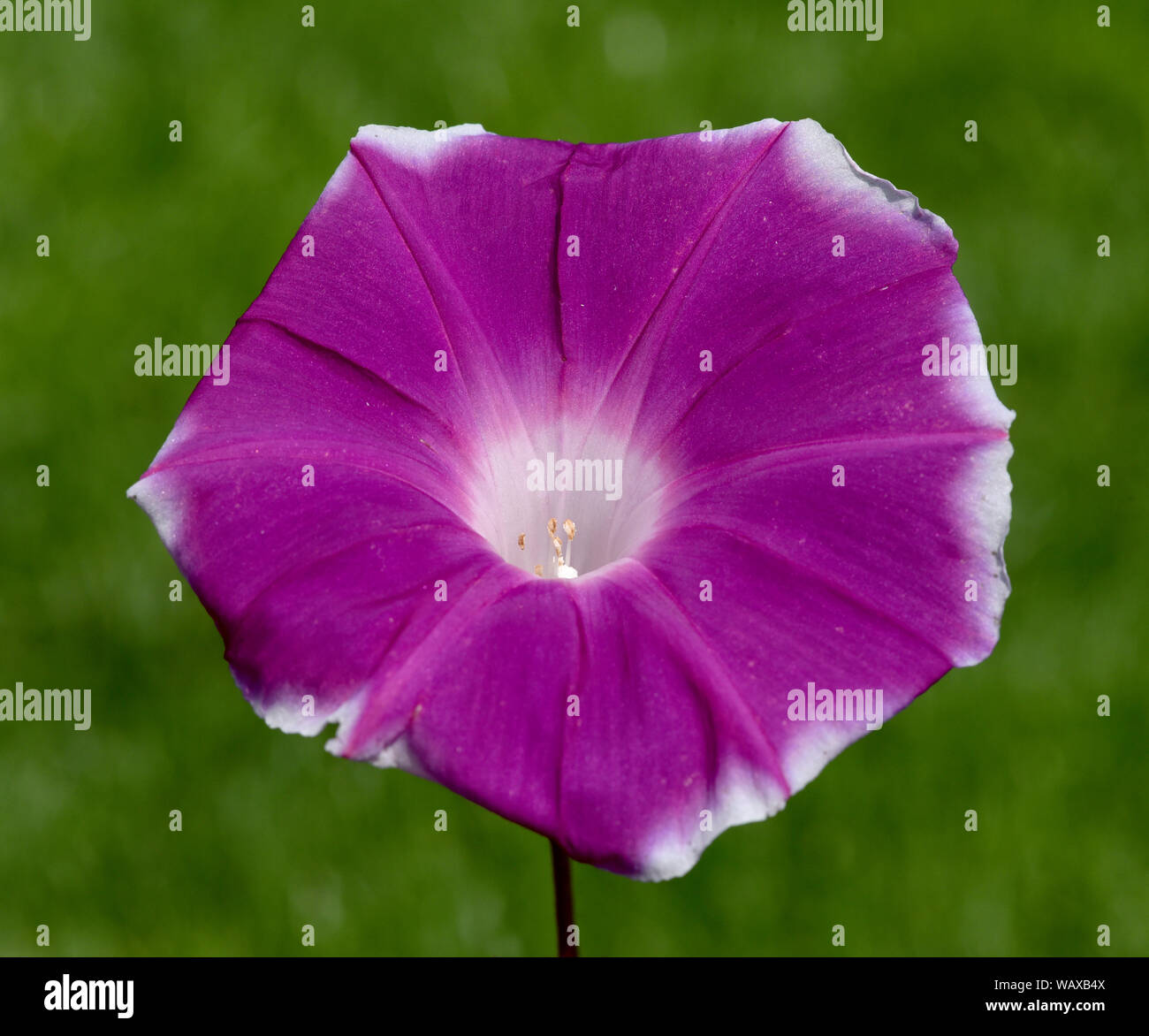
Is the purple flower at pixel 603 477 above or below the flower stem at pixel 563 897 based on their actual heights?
above

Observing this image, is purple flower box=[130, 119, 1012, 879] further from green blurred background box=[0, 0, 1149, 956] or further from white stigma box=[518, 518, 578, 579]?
green blurred background box=[0, 0, 1149, 956]

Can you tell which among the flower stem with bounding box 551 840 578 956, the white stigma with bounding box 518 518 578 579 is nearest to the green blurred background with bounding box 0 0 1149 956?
the white stigma with bounding box 518 518 578 579

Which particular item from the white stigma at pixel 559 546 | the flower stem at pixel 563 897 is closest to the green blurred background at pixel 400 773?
the white stigma at pixel 559 546

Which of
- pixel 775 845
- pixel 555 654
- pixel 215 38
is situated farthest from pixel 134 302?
pixel 555 654

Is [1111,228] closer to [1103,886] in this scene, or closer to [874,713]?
[1103,886]

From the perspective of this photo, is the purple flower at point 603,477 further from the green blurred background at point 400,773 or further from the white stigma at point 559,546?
the green blurred background at point 400,773
